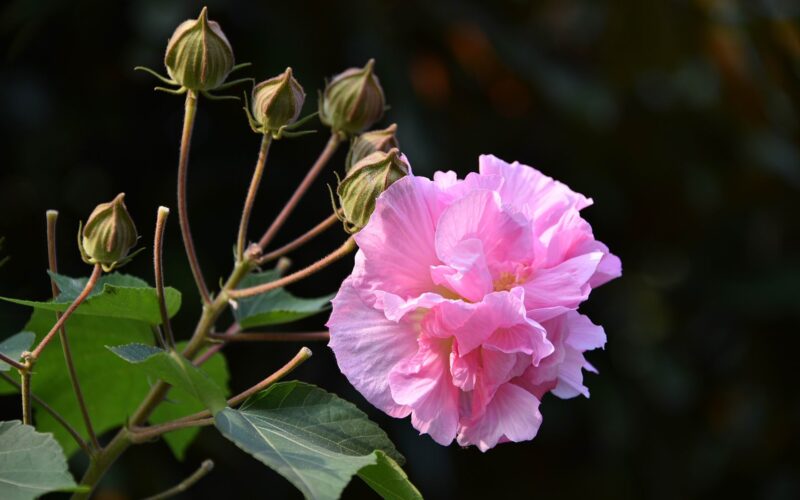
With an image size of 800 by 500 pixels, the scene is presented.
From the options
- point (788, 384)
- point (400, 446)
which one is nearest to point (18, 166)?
point (400, 446)

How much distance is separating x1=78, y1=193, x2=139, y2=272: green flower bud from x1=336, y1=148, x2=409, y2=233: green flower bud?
162 mm

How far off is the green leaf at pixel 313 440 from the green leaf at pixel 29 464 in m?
0.11

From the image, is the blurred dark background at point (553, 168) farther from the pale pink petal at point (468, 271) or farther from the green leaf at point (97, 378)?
the pale pink petal at point (468, 271)

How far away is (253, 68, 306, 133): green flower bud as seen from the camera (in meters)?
0.85

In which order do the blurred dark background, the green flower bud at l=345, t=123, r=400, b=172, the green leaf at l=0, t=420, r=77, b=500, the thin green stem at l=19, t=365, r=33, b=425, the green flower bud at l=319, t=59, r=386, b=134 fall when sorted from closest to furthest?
the green leaf at l=0, t=420, r=77, b=500 → the thin green stem at l=19, t=365, r=33, b=425 → the green flower bud at l=345, t=123, r=400, b=172 → the green flower bud at l=319, t=59, r=386, b=134 → the blurred dark background

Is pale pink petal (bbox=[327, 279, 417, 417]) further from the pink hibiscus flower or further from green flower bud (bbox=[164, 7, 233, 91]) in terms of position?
green flower bud (bbox=[164, 7, 233, 91])

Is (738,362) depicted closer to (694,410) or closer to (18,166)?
(694,410)

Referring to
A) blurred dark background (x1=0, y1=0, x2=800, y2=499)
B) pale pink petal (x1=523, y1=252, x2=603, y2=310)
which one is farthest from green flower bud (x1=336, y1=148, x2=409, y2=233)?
blurred dark background (x1=0, y1=0, x2=800, y2=499)

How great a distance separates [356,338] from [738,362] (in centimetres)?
234

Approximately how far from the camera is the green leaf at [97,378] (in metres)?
0.92

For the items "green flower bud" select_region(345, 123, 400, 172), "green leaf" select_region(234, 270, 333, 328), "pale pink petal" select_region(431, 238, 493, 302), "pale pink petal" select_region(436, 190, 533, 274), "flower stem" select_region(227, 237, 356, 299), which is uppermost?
Answer: "green flower bud" select_region(345, 123, 400, 172)

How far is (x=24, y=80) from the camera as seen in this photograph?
7.32ft

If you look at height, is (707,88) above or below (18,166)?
above

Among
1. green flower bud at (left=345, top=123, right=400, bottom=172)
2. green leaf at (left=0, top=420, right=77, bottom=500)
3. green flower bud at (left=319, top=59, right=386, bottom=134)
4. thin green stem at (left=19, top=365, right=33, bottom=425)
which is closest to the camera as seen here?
green leaf at (left=0, top=420, right=77, bottom=500)
